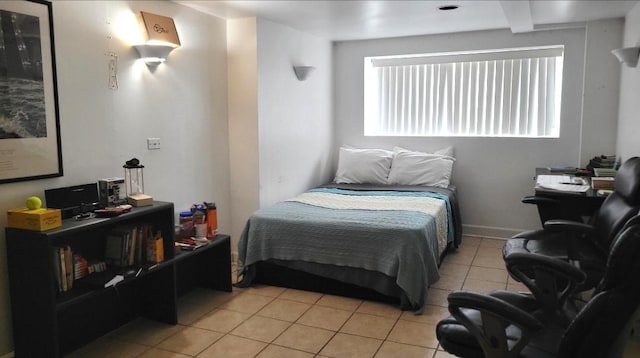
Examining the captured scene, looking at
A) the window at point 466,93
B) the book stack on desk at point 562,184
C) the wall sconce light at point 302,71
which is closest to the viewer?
the book stack on desk at point 562,184

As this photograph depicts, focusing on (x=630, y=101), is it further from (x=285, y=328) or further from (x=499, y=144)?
(x=285, y=328)

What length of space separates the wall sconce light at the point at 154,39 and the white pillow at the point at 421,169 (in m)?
2.74

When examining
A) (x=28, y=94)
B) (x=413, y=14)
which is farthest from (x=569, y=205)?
(x=28, y=94)

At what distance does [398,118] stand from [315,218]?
7.98ft

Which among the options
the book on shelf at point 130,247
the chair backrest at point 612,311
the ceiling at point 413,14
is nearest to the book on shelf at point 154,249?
the book on shelf at point 130,247

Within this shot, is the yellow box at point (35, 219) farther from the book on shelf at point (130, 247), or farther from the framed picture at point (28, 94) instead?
the book on shelf at point (130, 247)

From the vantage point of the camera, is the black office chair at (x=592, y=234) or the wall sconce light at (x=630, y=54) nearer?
the black office chair at (x=592, y=234)

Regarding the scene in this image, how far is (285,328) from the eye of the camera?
3.07m

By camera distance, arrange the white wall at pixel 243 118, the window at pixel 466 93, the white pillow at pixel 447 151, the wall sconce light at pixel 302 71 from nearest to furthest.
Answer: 1. the white wall at pixel 243 118
2. the wall sconce light at pixel 302 71
3. the window at pixel 466 93
4. the white pillow at pixel 447 151

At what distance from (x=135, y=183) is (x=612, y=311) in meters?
2.83

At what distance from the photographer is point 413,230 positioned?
331 centimetres

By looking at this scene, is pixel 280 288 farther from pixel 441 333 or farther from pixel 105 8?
pixel 105 8

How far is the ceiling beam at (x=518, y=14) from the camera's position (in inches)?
140

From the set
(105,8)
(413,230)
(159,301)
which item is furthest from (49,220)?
(413,230)
